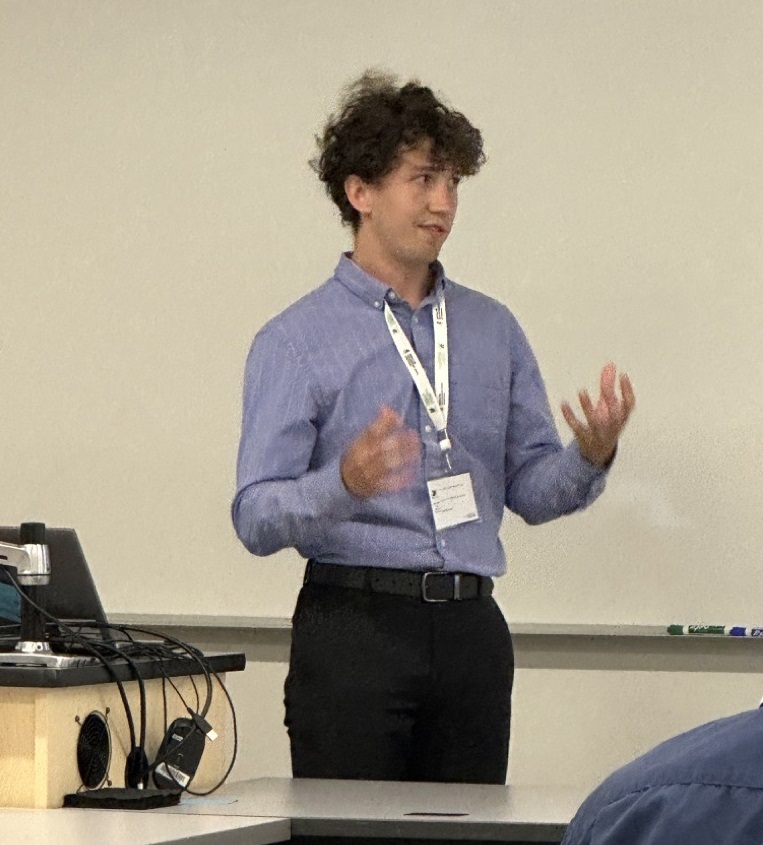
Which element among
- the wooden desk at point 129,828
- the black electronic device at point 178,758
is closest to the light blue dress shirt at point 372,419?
the black electronic device at point 178,758

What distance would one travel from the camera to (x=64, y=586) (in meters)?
2.20

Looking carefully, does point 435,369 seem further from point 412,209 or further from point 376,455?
point 376,455

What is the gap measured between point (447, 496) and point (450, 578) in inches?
5.8

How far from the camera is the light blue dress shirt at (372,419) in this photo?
95.7 inches

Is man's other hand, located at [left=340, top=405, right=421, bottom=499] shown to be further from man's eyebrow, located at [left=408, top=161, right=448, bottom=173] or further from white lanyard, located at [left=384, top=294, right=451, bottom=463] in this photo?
man's eyebrow, located at [left=408, top=161, right=448, bottom=173]

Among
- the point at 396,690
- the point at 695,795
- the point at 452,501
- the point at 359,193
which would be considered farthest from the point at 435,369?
the point at 695,795

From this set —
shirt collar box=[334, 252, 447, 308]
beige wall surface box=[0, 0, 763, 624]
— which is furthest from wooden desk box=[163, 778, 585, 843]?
beige wall surface box=[0, 0, 763, 624]

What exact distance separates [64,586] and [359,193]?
0.94 m

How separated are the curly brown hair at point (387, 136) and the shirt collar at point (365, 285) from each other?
0.46 feet

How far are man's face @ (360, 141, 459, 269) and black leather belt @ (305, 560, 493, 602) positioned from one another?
58 centimetres

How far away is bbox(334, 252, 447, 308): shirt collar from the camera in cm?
261

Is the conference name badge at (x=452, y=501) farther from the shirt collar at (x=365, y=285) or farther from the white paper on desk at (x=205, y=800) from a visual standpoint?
the white paper on desk at (x=205, y=800)

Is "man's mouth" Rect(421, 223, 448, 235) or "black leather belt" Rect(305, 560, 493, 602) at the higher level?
"man's mouth" Rect(421, 223, 448, 235)

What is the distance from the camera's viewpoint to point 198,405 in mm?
3705
